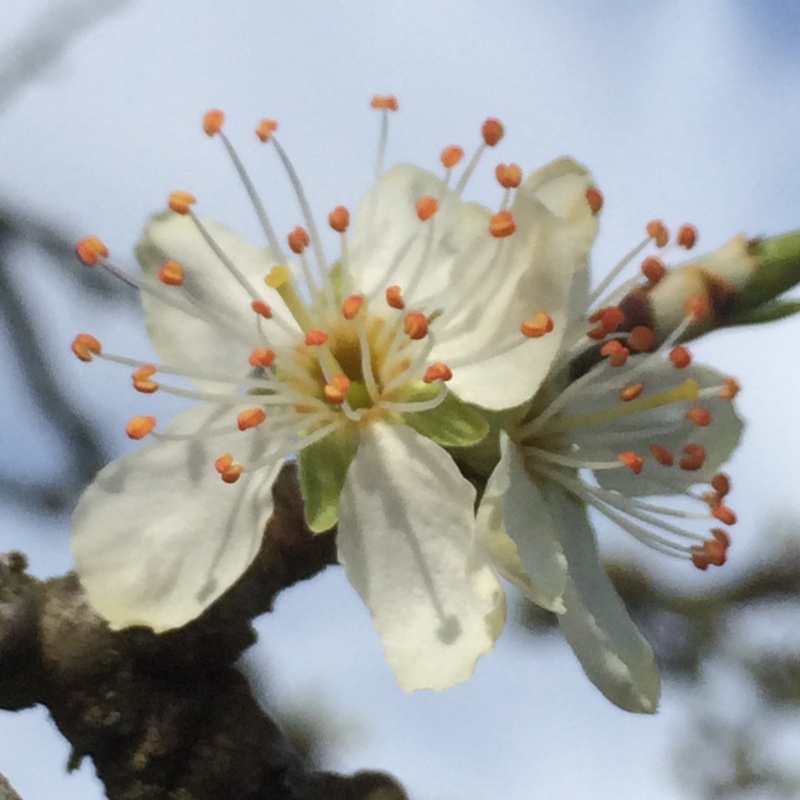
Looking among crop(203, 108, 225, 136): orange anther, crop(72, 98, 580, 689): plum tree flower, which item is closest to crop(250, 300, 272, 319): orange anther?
crop(72, 98, 580, 689): plum tree flower

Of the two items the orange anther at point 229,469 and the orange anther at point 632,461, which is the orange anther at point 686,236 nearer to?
the orange anther at point 632,461

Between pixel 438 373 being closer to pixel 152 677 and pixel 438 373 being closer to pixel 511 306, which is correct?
pixel 511 306

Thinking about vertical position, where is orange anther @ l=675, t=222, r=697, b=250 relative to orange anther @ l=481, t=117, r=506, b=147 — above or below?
below

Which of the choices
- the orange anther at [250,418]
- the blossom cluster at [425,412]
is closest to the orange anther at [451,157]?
the blossom cluster at [425,412]

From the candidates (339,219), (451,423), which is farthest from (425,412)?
(339,219)

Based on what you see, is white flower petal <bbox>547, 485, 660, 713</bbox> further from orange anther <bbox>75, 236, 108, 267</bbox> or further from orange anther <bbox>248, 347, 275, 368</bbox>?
orange anther <bbox>75, 236, 108, 267</bbox>
